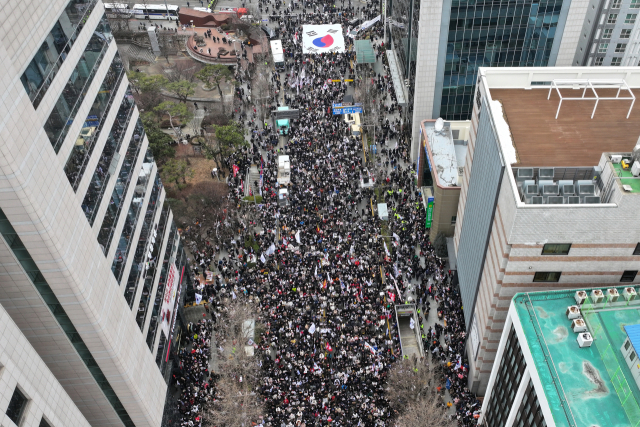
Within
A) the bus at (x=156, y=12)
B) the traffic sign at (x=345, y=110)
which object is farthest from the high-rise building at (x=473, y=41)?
the bus at (x=156, y=12)

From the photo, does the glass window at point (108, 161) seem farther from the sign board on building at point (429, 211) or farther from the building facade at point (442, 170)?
the sign board on building at point (429, 211)

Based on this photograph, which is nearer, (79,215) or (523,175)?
(79,215)

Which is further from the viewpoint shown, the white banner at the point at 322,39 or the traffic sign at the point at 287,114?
the white banner at the point at 322,39

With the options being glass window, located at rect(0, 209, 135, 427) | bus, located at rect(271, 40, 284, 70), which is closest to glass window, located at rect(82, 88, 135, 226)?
glass window, located at rect(0, 209, 135, 427)

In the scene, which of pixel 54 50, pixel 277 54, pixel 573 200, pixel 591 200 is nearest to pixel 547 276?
pixel 573 200

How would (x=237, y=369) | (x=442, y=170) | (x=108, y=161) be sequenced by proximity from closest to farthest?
(x=108, y=161), (x=237, y=369), (x=442, y=170)

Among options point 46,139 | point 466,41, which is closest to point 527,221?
point 46,139

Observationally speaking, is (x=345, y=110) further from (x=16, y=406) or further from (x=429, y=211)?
(x=16, y=406)
